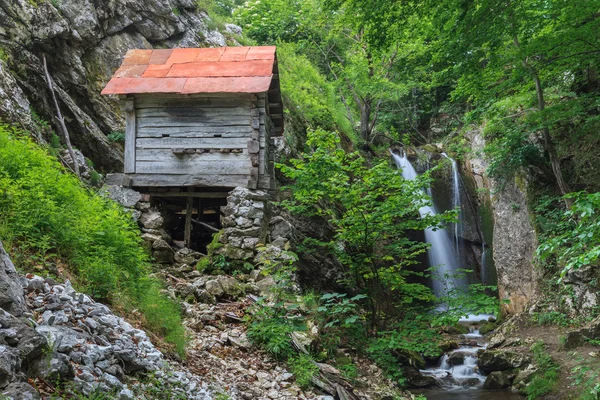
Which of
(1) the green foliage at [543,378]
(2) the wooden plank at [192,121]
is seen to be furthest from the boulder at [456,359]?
(2) the wooden plank at [192,121]

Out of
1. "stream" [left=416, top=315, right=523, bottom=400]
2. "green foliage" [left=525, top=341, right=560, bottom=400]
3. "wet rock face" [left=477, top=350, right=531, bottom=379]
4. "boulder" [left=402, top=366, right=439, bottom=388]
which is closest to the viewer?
"green foliage" [left=525, top=341, right=560, bottom=400]

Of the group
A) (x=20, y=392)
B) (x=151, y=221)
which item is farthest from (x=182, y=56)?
(x=20, y=392)

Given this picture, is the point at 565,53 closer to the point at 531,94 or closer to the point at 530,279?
the point at 531,94

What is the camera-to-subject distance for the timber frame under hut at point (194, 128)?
10047 millimetres

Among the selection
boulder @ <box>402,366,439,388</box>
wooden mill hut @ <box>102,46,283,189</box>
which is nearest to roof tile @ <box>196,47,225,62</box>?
wooden mill hut @ <box>102,46,283,189</box>

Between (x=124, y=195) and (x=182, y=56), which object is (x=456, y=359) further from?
(x=182, y=56)

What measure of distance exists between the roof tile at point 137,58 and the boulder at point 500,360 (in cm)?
1089

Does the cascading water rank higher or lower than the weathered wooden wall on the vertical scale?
lower

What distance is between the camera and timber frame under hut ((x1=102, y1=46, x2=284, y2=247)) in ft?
33.0

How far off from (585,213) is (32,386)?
435 cm

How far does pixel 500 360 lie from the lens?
33.6ft

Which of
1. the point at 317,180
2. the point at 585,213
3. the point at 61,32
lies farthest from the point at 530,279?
the point at 61,32

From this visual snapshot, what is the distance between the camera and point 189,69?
10547 millimetres

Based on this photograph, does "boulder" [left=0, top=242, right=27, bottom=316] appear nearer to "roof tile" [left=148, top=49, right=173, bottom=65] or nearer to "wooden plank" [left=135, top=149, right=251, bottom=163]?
"wooden plank" [left=135, top=149, right=251, bottom=163]
